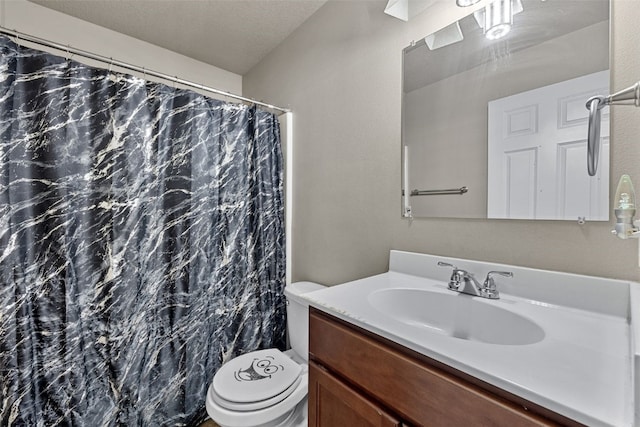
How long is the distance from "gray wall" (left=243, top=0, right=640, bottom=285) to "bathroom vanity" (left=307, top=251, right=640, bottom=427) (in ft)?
0.31

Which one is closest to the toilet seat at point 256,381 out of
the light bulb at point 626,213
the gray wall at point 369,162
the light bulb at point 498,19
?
the gray wall at point 369,162

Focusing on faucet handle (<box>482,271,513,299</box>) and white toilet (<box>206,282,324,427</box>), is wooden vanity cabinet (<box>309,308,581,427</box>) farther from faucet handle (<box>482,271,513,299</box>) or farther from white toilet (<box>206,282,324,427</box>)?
faucet handle (<box>482,271,513,299</box>)

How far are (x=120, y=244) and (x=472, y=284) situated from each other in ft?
5.20

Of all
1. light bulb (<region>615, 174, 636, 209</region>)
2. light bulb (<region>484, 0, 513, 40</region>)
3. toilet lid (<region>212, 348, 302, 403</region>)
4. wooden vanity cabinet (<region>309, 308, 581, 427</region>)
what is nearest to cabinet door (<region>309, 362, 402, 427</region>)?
wooden vanity cabinet (<region>309, 308, 581, 427</region>)

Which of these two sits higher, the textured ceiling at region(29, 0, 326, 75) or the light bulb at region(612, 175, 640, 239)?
the textured ceiling at region(29, 0, 326, 75)

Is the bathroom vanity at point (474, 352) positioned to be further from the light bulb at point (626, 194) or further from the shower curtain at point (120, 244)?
the shower curtain at point (120, 244)

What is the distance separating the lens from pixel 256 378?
136 cm

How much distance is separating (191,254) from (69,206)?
0.59 m

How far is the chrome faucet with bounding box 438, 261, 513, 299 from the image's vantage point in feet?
3.23

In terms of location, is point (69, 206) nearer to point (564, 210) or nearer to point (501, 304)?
point (501, 304)

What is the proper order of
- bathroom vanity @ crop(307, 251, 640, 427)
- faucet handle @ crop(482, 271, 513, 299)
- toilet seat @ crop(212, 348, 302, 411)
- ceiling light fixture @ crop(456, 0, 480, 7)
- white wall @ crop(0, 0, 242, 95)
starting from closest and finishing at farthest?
1. bathroom vanity @ crop(307, 251, 640, 427)
2. faucet handle @ crop(482, 271, 513, 299)
3. ceiling light fixture @ crop(456, 0, 480, 7)
4. toilet seat @ crop(212, 348, 302, 411)
5. white wall @ crop(0, 0, 242, 95)

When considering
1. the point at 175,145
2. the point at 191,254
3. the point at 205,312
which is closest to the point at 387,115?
the point at 175,145

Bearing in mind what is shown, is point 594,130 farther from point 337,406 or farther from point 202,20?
point 202,20

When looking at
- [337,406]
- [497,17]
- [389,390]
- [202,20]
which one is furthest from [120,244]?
[497,17]
